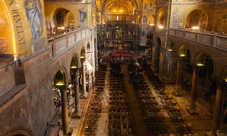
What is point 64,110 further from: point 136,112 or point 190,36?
point 190,36

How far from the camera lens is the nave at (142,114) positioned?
46.8 ft

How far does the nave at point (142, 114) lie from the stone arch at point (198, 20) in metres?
8.62

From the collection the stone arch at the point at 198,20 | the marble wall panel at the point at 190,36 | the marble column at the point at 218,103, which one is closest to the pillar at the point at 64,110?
the marble column at the point at 218,103

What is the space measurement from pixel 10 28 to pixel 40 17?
6.96ft

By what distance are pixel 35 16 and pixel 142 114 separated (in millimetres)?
12315

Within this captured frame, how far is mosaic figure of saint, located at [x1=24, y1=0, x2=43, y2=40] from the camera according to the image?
269 inches

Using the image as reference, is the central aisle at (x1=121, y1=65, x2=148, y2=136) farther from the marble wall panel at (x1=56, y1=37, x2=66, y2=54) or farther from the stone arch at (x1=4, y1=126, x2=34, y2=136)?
the stone arch at (x1=4, y1=126, x2=34, y2=136)

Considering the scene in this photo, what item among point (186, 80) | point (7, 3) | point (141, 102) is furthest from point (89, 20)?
point (7, 3)

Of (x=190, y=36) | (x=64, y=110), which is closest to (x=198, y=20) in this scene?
(x=190, y=36)

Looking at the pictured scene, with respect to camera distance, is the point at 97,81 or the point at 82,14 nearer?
the point at 82,14

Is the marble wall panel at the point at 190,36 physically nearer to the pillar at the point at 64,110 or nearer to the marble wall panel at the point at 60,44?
the marble wall panel at the point at 60,44

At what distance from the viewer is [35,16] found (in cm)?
740

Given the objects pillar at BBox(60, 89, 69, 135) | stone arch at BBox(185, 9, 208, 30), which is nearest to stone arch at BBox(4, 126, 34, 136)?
pillar at BBox(60, 89, 69, 135)

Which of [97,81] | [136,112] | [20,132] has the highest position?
[20,132]
